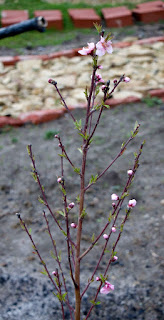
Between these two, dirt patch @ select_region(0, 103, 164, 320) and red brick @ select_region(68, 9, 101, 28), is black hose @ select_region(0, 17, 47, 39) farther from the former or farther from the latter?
red brick @ select_region(68, 9, 101, 28)

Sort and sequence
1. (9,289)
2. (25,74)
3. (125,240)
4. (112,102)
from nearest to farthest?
(9,289) → (125,240) → (112,102) → (25,74)

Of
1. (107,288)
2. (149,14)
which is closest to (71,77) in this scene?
(149,14)

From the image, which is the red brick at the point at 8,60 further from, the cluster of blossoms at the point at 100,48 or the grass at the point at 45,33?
the cluster of blossoms at the point at 100,48

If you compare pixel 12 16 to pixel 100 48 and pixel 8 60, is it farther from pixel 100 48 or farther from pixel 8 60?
pixel 100 48

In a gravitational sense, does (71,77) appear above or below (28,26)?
above

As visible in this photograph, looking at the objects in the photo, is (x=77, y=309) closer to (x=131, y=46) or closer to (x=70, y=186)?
(x=70, y=186)

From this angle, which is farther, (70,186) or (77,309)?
(70,186)

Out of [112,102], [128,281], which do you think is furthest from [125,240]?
[112,102]
